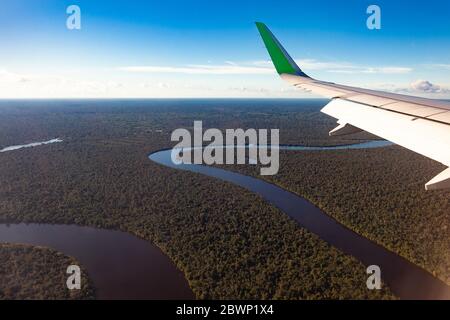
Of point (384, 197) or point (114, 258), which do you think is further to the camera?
point (384, 197)

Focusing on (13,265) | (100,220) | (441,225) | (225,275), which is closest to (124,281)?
(225,275)

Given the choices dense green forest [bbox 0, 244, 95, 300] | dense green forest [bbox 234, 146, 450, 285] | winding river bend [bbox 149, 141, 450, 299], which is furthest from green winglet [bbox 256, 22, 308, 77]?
dense green forest [bbox 0, 244, 95, 300]

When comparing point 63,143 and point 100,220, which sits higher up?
point 63,143

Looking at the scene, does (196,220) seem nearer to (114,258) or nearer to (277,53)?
(114,258)

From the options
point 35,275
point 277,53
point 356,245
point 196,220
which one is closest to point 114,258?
point 35,275

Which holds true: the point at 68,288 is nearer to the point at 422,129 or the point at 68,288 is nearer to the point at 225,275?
the point at 225,275

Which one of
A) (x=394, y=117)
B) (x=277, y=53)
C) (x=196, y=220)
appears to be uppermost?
(x=277, y=53)

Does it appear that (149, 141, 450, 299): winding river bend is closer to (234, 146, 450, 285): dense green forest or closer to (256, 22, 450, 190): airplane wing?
(234, 146, 450, 285): dense green forest
